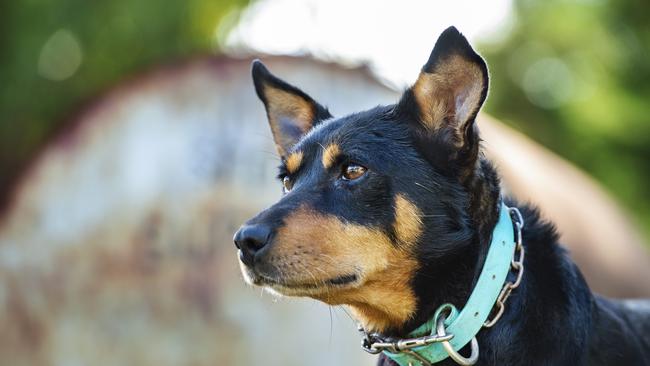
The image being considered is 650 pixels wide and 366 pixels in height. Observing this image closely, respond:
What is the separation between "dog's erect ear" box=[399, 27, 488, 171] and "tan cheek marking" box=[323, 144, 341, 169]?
36 cm

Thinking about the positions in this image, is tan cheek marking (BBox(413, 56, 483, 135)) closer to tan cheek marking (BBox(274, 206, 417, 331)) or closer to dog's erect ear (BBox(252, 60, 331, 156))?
tan cheek marking (BBox(274, 206, 417, 331))

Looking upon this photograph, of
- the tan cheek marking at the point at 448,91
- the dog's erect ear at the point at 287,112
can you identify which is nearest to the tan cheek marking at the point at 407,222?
the tan cheek marking at the point at 448,91

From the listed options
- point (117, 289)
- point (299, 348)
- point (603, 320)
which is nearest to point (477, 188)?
point (603, 320)

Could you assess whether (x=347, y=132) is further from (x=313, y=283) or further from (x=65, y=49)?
(x=65, y=49)

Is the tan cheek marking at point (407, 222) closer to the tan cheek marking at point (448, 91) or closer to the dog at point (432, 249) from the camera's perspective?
the dog at point (432, 249)

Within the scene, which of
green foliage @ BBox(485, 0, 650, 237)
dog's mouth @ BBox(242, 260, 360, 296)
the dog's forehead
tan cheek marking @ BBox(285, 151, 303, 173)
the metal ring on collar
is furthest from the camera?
green foliage @ BBox(485, 0, 650, 237)

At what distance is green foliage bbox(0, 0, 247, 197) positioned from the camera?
9672mm

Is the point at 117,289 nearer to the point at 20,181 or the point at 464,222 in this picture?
the point at 20,181

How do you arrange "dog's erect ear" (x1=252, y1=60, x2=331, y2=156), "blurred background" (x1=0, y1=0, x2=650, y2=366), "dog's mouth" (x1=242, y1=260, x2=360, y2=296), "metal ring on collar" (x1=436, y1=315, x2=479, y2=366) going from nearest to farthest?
"metal ring on collar" (x1=436, y1=315, x2=479, y2=366) → "dog's mouth" (x1=242, y1=260, x2=360, y2=296) → "dog's erect ear" (x1=252, y1=60, x2=331, y2=156) → "blurred background" (x1=0, y1=0, x2=650, y2=366)

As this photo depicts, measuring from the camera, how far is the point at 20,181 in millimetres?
7363

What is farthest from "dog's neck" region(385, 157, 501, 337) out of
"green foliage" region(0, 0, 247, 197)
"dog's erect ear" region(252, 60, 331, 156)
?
Result: "green foliage" region(0, 0, 247, 197)

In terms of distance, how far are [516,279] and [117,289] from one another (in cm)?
433

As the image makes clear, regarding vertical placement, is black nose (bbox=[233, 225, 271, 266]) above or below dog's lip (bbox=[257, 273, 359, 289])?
above

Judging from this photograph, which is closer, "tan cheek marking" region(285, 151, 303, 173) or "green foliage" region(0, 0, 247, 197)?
"tan cheek marking" region(285, 151, 303, 173)
